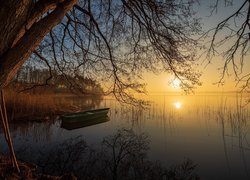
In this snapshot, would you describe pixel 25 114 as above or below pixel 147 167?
above

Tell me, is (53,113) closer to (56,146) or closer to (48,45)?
(56,146)

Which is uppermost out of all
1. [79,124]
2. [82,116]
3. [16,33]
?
[16,33]

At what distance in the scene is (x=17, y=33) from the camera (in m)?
2.09

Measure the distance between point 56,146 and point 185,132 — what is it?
6890 mm

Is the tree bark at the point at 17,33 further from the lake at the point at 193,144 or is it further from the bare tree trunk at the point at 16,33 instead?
the lake at the point at 193,144

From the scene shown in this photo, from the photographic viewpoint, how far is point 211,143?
8.83m

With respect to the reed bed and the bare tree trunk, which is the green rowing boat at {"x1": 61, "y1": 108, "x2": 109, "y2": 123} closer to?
the reed bed

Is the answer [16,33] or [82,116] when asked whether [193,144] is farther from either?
[16,33]

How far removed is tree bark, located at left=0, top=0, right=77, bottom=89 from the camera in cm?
196

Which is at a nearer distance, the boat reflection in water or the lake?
the lake

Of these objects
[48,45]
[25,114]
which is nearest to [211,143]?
[48,45]

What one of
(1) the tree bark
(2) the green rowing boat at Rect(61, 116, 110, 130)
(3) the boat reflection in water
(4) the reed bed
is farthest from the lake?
(1) the tree bark

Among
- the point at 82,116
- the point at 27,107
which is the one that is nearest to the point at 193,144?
the point at 82,116

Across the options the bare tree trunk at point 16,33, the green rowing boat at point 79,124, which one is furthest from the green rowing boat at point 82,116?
the bare tree trunk at point 16,33
